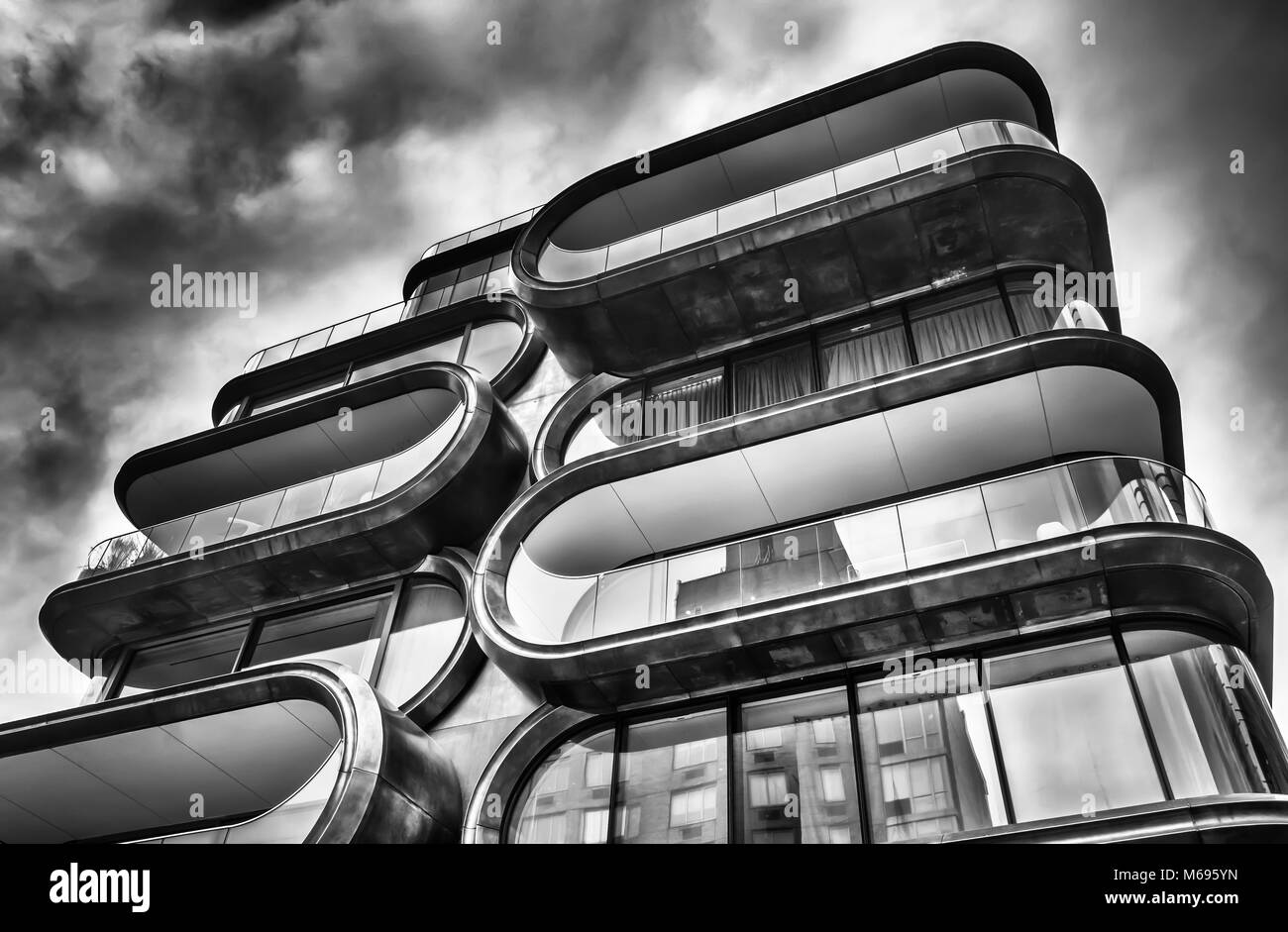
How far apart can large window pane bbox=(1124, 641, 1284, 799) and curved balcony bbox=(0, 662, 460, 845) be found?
8279 millimetres

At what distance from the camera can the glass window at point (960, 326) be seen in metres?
14.8

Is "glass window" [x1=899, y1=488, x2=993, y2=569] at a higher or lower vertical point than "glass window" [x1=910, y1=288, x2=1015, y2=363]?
lower

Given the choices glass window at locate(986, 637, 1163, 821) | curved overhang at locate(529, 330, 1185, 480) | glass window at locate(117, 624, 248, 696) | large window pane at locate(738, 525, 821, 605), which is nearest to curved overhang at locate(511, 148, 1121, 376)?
curved overhang at locate(529, 330, 1185, 480)

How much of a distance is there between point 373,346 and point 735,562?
42.1 feet

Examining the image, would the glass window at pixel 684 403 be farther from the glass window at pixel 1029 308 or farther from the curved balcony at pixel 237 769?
the curved balcony at pixel 237 769

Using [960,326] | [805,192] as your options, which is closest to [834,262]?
[805,192]

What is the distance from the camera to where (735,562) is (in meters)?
12.1

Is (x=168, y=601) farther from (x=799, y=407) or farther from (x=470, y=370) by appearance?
(x=799, y=407)

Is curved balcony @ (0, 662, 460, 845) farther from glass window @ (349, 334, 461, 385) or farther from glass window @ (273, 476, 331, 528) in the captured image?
glass window @ (349, 334, 461, 385)

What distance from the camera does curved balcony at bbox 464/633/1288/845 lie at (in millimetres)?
8961

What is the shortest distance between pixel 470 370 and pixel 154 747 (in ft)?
25.9

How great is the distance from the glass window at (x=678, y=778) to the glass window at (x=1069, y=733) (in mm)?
3259

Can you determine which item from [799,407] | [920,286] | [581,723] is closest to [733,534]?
[799,407]

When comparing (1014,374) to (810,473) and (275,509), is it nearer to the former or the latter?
(810,473)
